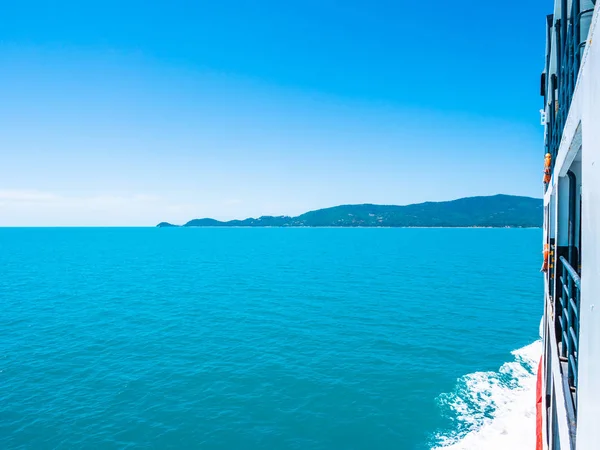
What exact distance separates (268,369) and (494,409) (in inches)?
504

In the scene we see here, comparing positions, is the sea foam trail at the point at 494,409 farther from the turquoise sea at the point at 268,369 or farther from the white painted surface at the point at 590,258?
the white painted surface at the point at 590,258

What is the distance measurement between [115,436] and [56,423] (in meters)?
3.37

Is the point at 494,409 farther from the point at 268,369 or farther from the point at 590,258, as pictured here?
the point at 590,258

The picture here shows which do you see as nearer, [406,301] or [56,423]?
[56,423]

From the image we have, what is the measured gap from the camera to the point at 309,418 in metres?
18.1

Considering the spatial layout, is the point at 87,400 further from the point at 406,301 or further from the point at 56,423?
the point at 406,301

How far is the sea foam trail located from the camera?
16.3 meters

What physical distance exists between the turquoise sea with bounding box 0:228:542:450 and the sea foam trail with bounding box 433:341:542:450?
9 centimetres

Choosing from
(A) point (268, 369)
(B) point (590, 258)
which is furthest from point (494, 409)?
(B) point (590, 258)

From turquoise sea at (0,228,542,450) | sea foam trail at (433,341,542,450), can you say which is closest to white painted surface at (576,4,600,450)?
turquoise sea at (0,228,542,450)

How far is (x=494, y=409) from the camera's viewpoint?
19062 mm

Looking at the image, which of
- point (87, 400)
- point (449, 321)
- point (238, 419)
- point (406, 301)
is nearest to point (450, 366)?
point (449, 321)

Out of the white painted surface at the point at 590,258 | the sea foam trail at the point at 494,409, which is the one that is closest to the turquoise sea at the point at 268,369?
the sea foam trail at the point at 494,409

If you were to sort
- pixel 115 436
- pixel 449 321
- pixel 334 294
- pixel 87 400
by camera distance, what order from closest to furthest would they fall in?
pixel 115 436, pixel 87 400, pixel 449 321, pixel 334 294
